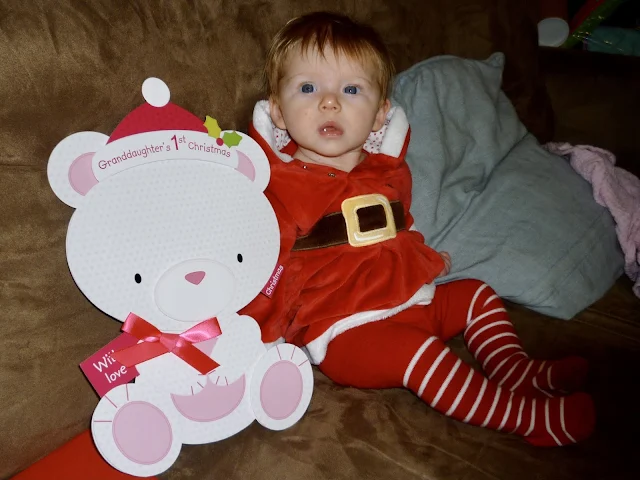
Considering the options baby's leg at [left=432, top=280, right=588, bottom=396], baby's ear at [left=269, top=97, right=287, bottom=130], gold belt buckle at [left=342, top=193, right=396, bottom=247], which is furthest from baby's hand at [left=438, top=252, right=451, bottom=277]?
baby's ear at [left=269, top=97, right=287, bottom=130]

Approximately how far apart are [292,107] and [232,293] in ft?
1.09

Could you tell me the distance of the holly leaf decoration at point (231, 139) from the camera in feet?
2.74

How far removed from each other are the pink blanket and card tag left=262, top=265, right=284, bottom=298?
2.31ft

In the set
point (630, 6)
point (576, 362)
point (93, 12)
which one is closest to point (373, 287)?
point (576, 362)

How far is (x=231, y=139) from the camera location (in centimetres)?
84

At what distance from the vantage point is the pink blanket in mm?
1148

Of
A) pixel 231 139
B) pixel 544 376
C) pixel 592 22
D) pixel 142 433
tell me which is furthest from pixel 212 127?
pixel 592 22

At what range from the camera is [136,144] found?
0.75 m

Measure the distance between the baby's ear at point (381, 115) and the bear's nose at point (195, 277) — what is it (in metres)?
0.46

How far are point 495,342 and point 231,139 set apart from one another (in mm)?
567

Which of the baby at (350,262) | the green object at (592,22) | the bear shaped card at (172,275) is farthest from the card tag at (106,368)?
the green object at (592,22)

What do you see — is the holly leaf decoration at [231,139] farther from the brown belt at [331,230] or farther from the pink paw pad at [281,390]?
the pink paw pad at [281,390]

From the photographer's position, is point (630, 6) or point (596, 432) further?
point (630, 6)

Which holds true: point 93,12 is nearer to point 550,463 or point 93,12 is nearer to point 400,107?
point 400,107
